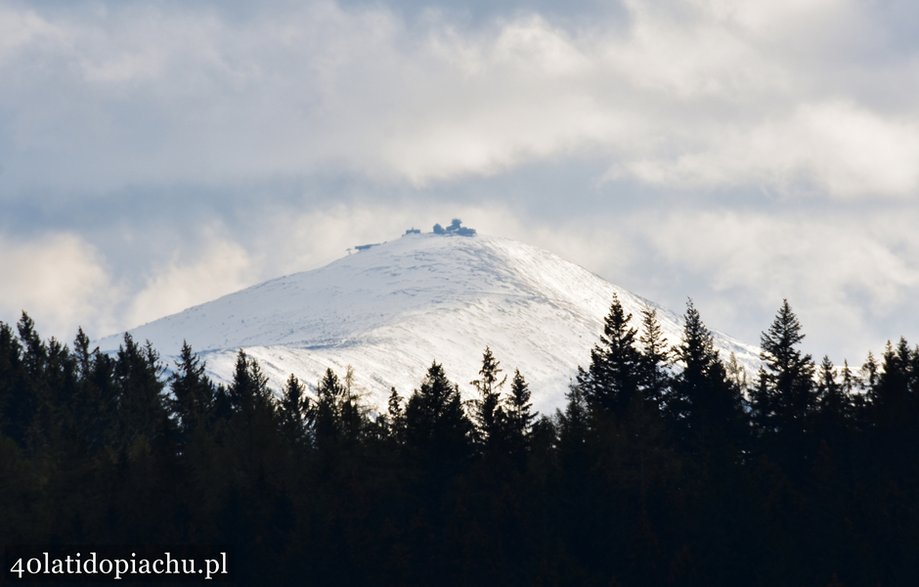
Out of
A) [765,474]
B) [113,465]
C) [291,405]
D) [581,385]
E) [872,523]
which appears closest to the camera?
[872,523]

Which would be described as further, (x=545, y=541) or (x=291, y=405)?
(x=291, y=405)

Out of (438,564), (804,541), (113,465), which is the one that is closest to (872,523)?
(804,541)

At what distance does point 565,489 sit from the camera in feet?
221

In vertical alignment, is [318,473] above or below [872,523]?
above

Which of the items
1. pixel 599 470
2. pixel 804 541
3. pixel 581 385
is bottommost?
pixel 804 541

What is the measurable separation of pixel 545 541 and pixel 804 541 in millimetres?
11464

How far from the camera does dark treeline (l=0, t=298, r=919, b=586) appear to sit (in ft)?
209

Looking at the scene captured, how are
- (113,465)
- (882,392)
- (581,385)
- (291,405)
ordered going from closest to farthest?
1. (882,392)
2. (113,465)
3. (581,385)
4. (291,405)

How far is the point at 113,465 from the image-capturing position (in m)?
78.4

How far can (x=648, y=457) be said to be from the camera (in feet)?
228

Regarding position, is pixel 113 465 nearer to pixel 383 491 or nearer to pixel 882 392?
pixel 383 491

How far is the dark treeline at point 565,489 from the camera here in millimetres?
63688

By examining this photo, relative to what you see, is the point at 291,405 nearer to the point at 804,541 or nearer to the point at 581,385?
the point at 581,385

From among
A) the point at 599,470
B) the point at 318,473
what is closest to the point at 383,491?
the point at 318,473
